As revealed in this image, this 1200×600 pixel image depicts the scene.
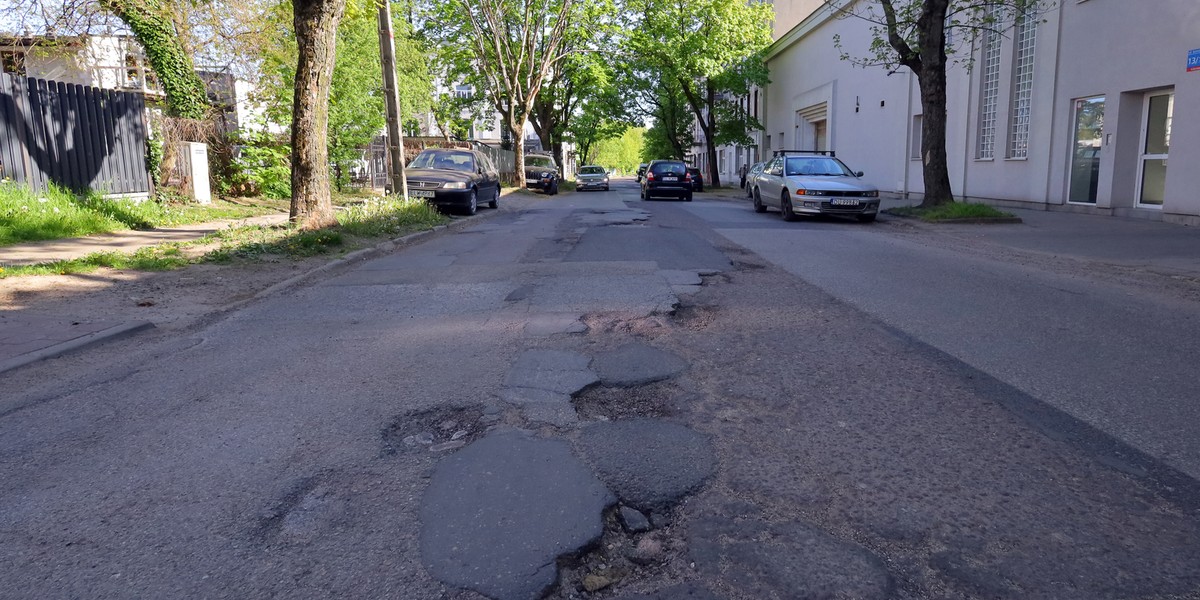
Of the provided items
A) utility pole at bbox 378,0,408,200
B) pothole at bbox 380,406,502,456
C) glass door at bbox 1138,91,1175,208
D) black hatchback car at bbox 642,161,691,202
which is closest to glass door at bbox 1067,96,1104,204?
glass door at bbox 1138,91,1175,208

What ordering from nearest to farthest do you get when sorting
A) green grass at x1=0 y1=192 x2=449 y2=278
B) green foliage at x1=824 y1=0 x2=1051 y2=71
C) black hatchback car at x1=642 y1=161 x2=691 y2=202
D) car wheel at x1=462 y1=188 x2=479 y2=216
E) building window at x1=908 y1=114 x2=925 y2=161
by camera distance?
green grass at x1=0 y1=192 x2=449 y2=278
green foliage at x1=824 y1=0 x2=1051 y2=71
car wheel at x1=462 y1=188 x2=479 y2=216
building window at x1=908 y1=114 x2=925 y2=161
black hatchback car at x1=642 y1=161 x2=691 y2=202

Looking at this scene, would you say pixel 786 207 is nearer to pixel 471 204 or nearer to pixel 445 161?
pixel 471 204

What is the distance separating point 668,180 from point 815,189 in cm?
1137

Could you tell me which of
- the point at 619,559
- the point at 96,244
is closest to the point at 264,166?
the point at 96,244

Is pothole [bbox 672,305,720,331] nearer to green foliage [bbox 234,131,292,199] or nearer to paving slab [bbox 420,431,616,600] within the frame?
paving slab [bbox 420,431,616,600]

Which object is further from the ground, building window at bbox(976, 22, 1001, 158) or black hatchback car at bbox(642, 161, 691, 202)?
building window at bbox(976, 22, 1001, 158)

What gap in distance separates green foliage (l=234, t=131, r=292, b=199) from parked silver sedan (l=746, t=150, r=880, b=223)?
39.5ft

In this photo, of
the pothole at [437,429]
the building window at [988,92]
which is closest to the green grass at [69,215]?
the pothole at [437,429]

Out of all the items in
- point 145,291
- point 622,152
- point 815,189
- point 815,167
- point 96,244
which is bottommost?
point 145,291

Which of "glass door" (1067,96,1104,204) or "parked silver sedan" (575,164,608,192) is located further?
"parked silver sedan" (575,164,608,192)

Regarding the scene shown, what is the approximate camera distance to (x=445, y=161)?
63.9 feet

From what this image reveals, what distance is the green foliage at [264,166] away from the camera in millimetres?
19453

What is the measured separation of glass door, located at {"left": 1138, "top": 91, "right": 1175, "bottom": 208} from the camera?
14.5m

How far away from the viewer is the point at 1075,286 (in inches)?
325
